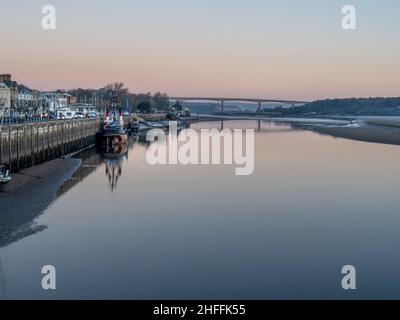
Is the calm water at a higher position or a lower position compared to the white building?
lower

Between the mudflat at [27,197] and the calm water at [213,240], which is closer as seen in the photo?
the calm water at [213,240]

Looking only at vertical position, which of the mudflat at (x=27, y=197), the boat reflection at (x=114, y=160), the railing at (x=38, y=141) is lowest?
the boat reflection at (x=114, y=160)

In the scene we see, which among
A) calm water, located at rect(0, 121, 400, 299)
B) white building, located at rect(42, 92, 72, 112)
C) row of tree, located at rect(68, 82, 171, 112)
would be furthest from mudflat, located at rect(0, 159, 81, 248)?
row of tree, located at rect(68, 82, 171, 112)

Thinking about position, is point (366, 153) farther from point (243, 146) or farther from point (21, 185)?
point (21, 185)

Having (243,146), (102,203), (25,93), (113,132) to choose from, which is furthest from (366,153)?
(25,93)

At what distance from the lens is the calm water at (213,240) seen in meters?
15.6

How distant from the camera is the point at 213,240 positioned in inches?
800

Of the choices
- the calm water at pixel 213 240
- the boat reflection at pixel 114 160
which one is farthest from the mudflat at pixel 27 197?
the boat reflection at pixel 114 160

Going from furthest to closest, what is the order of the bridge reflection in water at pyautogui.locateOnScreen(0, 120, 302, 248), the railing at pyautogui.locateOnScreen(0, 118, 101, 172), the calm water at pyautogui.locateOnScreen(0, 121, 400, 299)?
the railing at pyautogui.locateOnScreen(0, 118, 101, 172) < the bridge reflection in water at pyautogui.locateOnScreen(0, 120, 302, 248) < the calm water at pyautogui.locateOnScreen(0, 121, 400, 299)

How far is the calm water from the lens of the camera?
51.3 ft

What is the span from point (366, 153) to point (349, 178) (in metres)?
19.7

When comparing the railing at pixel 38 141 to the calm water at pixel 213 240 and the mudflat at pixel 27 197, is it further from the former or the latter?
the calm water at pixel 213 240

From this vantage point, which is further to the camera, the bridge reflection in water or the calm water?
the bridge reflection in water

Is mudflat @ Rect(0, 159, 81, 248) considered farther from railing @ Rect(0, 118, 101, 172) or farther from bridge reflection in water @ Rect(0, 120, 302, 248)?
railing @ Rect(0, 118, 101, 172)
